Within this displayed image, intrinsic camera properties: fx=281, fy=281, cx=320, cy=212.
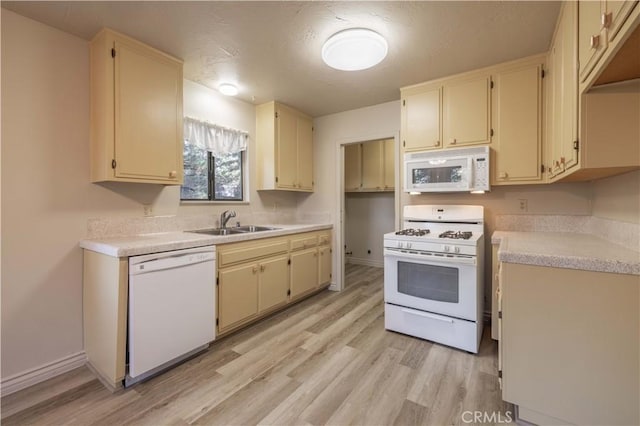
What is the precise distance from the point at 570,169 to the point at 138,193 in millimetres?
3170

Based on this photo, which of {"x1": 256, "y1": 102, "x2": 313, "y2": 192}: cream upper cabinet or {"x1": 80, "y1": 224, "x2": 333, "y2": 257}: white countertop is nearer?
{"x1": 80, "y1": 224, "x2": 333, "y2": 257}: white countertop

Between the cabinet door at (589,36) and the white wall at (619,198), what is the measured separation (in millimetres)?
719

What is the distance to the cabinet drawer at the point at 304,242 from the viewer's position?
3.21 meters

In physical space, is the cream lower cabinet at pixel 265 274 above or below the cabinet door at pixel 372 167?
below

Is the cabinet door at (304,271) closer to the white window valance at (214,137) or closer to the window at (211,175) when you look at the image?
the window at (211,175)

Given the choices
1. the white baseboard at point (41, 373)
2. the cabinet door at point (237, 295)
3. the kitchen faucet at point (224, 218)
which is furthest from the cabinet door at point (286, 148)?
the white baseboard at point (41, 373)

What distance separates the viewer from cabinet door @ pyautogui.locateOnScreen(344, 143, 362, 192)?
5.04 metres

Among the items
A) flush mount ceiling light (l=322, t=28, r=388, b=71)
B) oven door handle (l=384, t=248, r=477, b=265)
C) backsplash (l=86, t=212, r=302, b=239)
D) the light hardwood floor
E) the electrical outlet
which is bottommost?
the light hardwood floor

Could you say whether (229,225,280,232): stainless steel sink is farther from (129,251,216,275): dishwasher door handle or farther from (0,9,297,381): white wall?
(0,9,297,381): white wall

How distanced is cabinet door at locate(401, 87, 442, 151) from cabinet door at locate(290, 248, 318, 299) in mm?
1667

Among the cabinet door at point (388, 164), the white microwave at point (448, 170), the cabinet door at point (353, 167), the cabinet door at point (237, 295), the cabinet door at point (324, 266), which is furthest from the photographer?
the cabinet door at point (353, 167)

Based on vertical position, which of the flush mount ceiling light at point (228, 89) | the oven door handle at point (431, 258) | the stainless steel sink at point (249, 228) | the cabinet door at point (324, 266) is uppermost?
the flush mount ceiling light at point (228, 89)

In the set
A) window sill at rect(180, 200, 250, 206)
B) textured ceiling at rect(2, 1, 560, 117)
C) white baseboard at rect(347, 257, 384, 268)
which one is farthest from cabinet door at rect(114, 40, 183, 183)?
white baseboard at rect(347, 257, 384, 268)

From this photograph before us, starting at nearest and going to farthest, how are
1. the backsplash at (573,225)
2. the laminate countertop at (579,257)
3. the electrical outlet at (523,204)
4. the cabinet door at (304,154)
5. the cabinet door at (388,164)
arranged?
the laminate countertop at (579,257)
the backsplash at (573,225)
the electrical outlet at (523,204)
the cabinet door at (304,154)
the cabinet door at (388,164)
